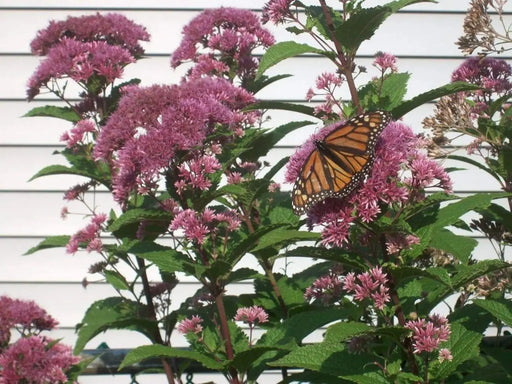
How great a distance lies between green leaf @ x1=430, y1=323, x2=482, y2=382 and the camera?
7.34 ft

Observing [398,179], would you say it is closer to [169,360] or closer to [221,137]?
[221,137]

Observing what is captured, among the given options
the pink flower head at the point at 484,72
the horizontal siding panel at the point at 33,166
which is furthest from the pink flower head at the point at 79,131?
the horizontal siding panel at the point at 33,166

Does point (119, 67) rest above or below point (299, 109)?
above

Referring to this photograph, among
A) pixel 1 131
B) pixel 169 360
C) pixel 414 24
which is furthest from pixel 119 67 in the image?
pixel 414 24

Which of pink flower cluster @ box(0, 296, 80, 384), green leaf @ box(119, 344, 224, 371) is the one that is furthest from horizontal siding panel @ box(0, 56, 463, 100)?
green leaf @ box(119, 344, 224, 371)

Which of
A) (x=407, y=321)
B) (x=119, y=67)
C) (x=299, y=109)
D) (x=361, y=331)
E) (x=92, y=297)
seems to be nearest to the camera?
(x=361, y=331)

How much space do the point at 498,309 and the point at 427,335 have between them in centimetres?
35

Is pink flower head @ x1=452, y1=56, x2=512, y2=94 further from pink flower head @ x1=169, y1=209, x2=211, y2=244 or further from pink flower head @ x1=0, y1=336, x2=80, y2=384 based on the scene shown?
pink flower head @ x1=0, y1=336, x2=80, y2=384

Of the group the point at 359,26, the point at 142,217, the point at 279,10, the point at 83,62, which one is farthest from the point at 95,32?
the point at 359,26

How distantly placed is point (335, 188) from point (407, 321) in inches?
18.6

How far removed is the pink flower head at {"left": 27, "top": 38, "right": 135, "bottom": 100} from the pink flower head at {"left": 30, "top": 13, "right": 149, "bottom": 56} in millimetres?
93

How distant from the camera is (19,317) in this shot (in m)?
3.05

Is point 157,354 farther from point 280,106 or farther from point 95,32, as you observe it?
point 95,32

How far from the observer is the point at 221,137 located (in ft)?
9.07
